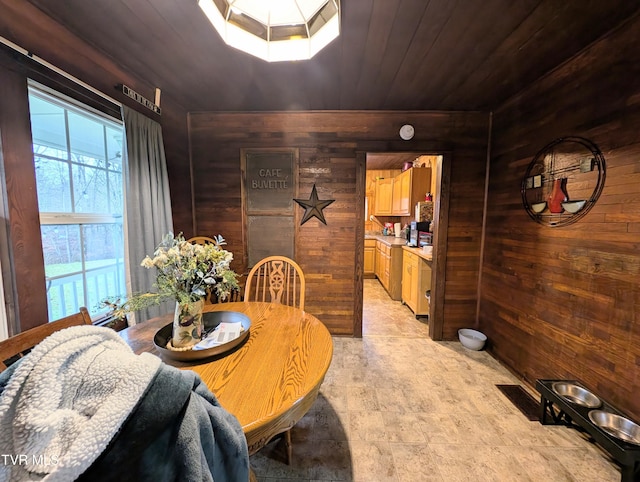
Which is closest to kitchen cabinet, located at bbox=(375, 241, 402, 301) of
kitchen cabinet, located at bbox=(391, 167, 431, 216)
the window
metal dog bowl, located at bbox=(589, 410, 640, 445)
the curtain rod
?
kitchen cabinet, located at bbox=(391, 167, 431, 216)

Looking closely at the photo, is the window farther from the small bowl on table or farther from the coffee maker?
the coffee maker

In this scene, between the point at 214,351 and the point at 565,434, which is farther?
the point at 565,434

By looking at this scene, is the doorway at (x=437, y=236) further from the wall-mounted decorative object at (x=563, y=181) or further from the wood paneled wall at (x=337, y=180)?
the wall-mounted decorative object at (x=563, y=181)

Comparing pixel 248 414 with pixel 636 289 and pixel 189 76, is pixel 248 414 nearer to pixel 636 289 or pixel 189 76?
pixel 636 289

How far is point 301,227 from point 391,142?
1318 millimetres

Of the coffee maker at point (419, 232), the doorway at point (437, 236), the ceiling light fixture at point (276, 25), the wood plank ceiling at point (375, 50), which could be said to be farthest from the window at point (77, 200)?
the coffee maker at point (419, 232)

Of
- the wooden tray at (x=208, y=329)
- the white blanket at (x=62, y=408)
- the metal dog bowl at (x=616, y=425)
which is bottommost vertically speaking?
the metal dog bowl at (x=616, y=425)

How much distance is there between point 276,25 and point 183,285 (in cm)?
136

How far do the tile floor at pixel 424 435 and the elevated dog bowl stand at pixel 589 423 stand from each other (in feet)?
0.23

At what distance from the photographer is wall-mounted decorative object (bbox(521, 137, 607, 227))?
1.57 meters

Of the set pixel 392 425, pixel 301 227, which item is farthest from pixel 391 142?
pixel 392 425

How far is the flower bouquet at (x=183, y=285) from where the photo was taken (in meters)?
1.07

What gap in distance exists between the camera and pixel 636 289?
137 cm

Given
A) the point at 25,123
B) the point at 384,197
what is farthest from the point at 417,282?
the point at 25,123
